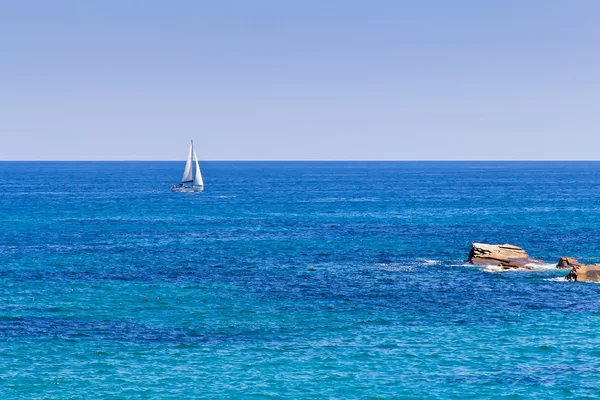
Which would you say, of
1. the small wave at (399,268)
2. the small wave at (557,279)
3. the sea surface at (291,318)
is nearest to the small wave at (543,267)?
the sea surface at (291,318)

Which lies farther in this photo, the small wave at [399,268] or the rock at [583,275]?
the small wave at [399,268]

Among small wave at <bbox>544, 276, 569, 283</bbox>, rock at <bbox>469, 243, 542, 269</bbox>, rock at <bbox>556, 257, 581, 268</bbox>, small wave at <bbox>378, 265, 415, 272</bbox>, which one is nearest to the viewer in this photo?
small wave at <bbox>544, 276, 569, 283</bbox>

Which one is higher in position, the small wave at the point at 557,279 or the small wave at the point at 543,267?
the small wave at the point at 543,267

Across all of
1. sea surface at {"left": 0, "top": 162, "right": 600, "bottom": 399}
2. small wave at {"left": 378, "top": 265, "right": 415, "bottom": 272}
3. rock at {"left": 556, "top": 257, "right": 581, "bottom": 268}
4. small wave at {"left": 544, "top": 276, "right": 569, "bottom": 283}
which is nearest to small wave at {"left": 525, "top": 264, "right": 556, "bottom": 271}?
sea surface at {"left": 0, "top": 162, "right": 600, "bottom": 399}

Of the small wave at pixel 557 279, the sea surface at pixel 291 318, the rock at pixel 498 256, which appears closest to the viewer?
the sea surface at pixel 291 318

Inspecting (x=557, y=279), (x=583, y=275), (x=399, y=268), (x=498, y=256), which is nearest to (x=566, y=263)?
(x=557, y=279)

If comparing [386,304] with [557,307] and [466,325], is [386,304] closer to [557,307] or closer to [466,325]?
[466,325]

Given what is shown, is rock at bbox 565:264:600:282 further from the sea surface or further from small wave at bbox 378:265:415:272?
small wave at bbox 378:265:415:272

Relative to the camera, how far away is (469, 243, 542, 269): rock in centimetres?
8538

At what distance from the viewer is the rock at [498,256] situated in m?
85.4

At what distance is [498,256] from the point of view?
8612 cm

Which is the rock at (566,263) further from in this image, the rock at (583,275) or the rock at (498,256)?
the rock at (583,275)

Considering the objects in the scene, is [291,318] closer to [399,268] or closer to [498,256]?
[399,268]

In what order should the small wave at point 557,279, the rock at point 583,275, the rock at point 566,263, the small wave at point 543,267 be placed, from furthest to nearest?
1. the small wave at point 543,267
2. the rock at point 566,263
3. the small wave at point 557,279
4. the rock at point 583,275
